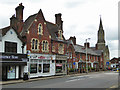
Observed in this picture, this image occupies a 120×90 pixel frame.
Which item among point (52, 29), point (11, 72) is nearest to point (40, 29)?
point (52, 29)

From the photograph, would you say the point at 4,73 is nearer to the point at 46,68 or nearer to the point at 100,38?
the point at 46,68

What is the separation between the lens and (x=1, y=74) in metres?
22.3

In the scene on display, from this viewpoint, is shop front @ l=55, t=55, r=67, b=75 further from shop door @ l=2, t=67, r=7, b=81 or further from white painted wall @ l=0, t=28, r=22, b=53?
shop door @ l=2, t=67, r=7, b=81

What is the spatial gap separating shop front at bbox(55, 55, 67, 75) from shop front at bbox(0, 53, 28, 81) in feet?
29.7

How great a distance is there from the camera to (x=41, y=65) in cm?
2934

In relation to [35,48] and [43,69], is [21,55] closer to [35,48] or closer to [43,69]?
[35,48]

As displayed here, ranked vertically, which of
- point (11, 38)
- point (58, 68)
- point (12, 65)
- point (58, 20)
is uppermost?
point (58, 20)

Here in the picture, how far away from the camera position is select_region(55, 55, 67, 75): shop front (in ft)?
109

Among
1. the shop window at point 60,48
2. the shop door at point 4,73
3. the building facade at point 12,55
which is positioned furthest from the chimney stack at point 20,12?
the shop window at point 60,48

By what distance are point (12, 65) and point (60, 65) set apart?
13.3 metres

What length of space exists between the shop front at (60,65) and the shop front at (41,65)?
1.34 meters

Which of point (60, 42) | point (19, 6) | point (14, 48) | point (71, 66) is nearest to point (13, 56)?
point (14, 48)

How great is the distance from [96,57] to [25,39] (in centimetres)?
3901

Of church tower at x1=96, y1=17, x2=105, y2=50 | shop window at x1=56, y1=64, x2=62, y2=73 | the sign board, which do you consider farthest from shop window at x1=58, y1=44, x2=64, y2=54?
church tower at x1=96, y1=17, x2=105, y2=50
